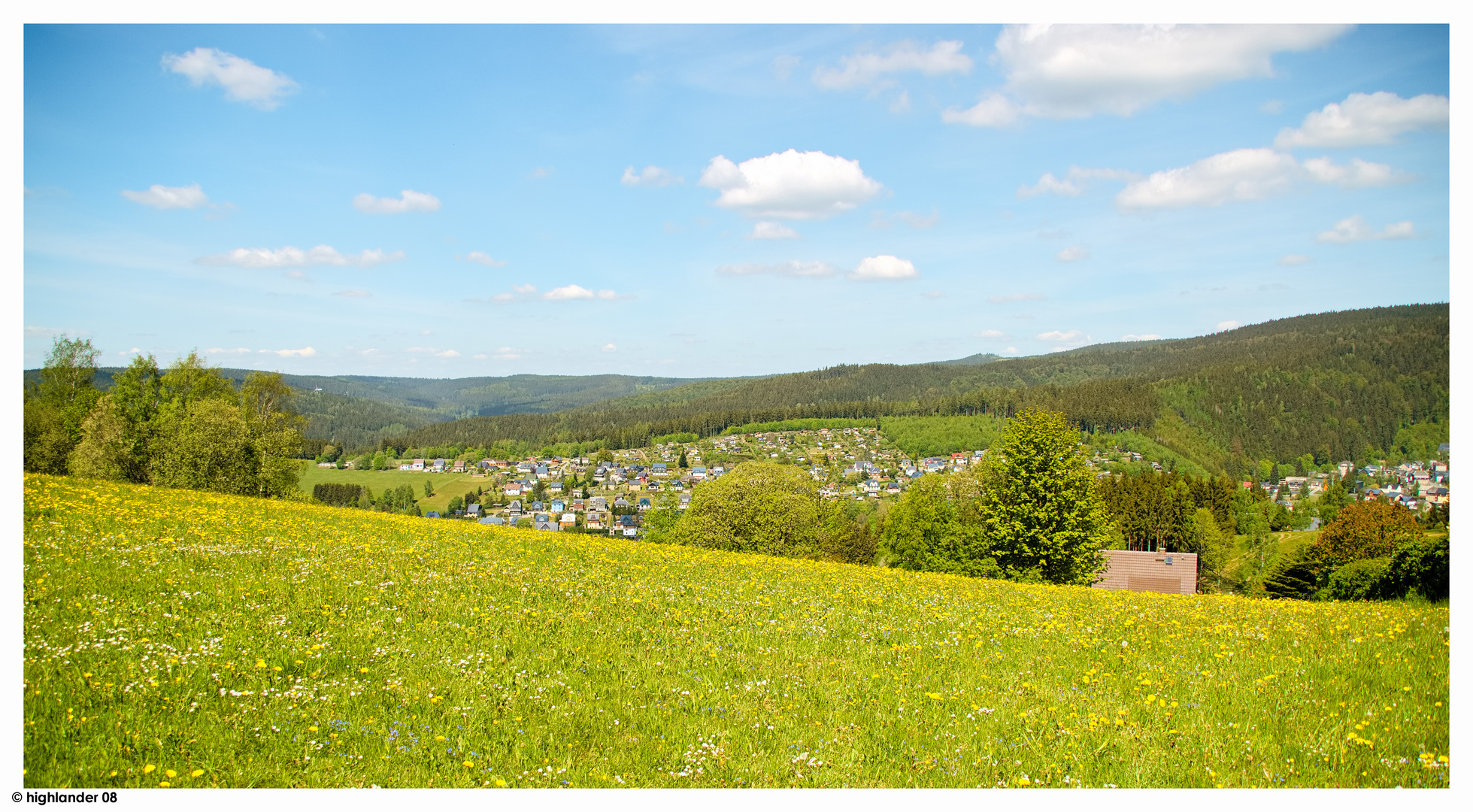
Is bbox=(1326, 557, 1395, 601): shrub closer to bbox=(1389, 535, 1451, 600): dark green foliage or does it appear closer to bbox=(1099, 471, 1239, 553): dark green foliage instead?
bbox=(1389, 535, 1451, 600): dark green foliage

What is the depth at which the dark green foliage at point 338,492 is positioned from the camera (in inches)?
4763

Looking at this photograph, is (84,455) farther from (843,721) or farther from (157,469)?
(843,721)

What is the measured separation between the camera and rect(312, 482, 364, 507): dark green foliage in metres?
121

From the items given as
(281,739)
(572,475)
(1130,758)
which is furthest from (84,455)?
(572,475)

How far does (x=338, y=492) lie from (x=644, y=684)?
461 ft

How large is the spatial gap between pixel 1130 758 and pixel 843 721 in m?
2.73

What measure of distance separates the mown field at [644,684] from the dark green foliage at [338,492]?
12233 cm

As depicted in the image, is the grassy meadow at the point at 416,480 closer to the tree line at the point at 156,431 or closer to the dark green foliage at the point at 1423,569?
the tree line at the point at 156,431

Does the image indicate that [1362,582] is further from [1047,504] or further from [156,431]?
[156,431]

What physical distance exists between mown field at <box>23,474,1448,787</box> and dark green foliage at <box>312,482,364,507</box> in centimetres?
12233

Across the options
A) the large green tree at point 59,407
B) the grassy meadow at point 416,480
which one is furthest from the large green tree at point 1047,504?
the grassy meadow at point 416,480

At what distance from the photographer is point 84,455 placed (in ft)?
136

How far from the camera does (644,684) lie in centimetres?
786
